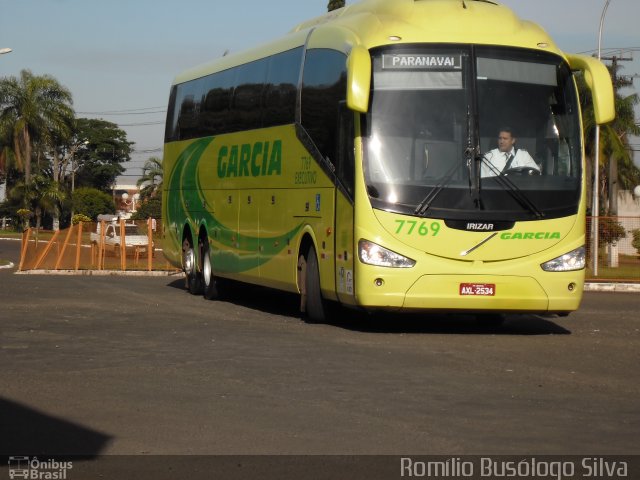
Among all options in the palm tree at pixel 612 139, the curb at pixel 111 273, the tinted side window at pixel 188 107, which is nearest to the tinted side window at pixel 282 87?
the tinted side window at pixel 188 107

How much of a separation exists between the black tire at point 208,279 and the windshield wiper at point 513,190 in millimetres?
8307

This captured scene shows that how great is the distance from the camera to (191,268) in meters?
24.4

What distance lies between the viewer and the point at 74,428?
8.70m

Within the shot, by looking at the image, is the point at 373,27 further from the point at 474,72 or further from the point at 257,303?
the point at 257,303

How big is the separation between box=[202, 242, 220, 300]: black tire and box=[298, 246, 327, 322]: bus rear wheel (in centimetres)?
526

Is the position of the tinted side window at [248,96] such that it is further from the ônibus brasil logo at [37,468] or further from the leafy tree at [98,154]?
the leafy tree at [98,154]

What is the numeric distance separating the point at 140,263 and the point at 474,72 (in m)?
22.6

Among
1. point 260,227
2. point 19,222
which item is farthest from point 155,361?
point 19,222

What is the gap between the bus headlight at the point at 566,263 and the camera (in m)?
15.8

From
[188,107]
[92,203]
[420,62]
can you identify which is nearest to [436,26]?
[420,62]

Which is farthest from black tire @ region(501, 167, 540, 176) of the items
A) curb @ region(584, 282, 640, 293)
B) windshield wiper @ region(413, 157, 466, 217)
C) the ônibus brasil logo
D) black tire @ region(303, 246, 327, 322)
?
curb @ region(584, 282, 640, 293)

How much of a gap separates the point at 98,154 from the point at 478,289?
119664mm

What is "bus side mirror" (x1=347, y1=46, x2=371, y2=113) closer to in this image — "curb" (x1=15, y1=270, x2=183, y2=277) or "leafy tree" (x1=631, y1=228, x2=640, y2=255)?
"curb" (x1=15, y1=270, x2=183, y2=277)

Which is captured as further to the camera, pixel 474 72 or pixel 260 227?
pixel 260 227
